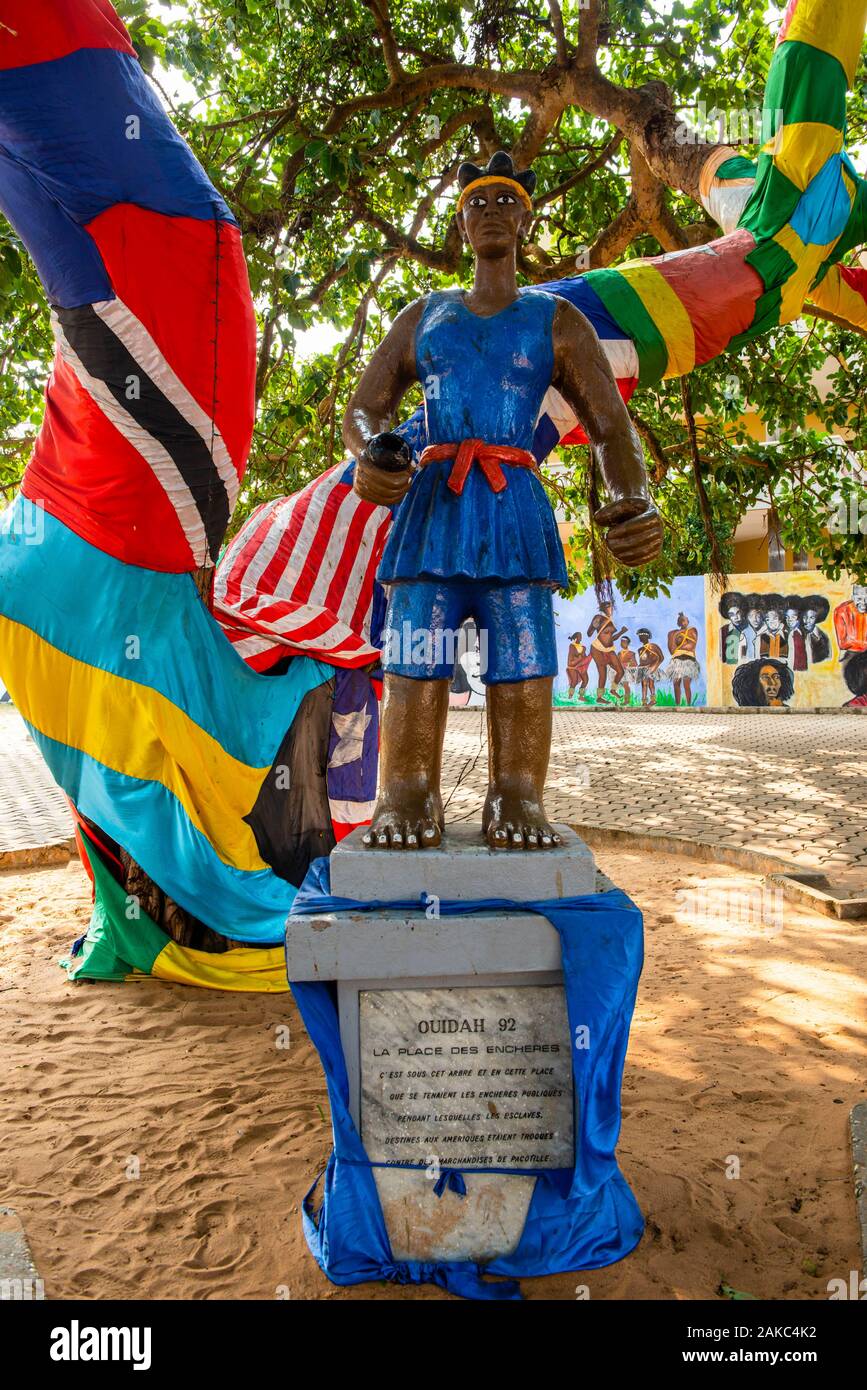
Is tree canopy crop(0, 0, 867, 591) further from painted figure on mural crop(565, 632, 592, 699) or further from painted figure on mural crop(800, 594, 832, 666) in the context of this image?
painted figure on mural crop(565, 632, 592, 699)

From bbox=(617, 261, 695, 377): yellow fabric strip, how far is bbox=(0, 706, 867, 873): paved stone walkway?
1917mm

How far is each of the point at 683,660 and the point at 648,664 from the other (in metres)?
0.72

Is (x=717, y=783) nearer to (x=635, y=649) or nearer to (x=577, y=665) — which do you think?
(x=635, y=649)

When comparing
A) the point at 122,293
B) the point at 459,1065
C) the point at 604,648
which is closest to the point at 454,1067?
the point at 459,1065

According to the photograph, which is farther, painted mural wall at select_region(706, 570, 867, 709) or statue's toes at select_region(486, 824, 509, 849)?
painted mural wall at select_region(706, 570, 867, 709)

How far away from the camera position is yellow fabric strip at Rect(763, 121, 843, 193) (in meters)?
3.89

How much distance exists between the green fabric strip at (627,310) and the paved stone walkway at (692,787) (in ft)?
6.02

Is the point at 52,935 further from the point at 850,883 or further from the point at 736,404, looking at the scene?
the point at 736,404

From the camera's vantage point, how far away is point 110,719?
150 inches

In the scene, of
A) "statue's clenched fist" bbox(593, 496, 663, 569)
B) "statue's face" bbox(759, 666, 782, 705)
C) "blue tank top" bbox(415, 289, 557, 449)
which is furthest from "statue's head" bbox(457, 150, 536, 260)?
"statue's face" bbox(759, 666, 782, 705)

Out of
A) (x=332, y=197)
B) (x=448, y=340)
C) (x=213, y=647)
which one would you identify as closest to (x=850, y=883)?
(x=213, y=647)

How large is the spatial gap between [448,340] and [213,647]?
2.02 m

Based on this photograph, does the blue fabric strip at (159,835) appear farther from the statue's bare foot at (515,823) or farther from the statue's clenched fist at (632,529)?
the statue's clenched fist at (632,529)

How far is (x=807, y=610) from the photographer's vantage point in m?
17.7
